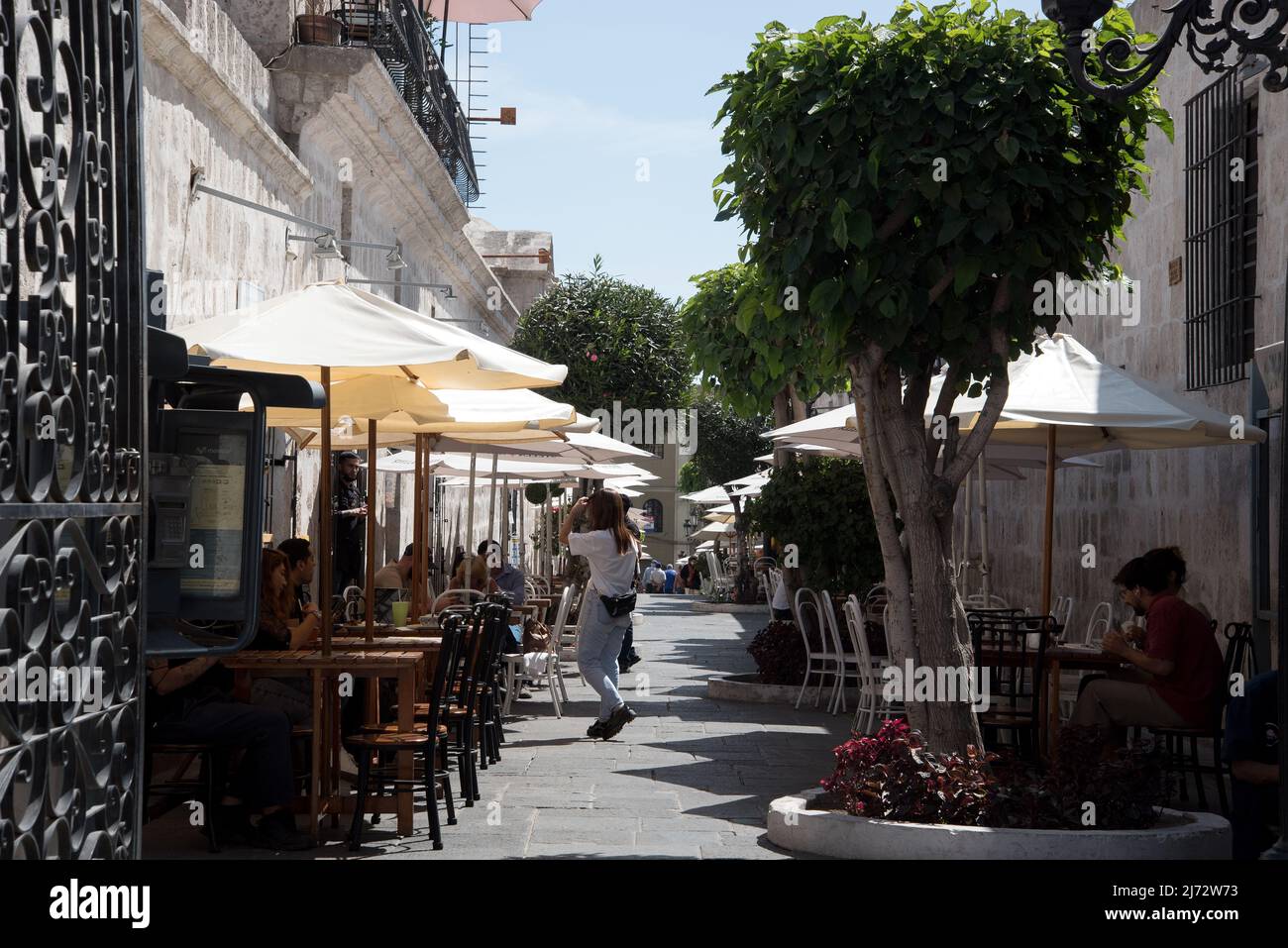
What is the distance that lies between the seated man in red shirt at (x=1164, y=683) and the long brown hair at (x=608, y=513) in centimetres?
409

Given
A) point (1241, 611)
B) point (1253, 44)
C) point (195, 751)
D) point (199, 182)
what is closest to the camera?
point (1253, 44)

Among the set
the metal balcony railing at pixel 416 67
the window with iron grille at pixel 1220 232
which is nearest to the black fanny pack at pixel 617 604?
the window with iron grille at pixel 1220 232

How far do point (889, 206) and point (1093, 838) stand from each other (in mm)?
2949

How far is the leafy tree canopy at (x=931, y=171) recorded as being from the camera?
22.8 feet

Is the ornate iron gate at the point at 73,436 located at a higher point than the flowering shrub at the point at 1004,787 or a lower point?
higher

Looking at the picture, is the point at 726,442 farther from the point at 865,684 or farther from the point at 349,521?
the point at 865,684

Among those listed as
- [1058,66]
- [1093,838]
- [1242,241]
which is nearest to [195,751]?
[1093,838]

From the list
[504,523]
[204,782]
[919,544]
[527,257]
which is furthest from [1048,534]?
[527,257]

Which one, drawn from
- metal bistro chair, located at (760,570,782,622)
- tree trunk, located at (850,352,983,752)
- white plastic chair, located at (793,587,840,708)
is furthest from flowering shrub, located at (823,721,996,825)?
metal bistro chair, located at (760,570,782,622)

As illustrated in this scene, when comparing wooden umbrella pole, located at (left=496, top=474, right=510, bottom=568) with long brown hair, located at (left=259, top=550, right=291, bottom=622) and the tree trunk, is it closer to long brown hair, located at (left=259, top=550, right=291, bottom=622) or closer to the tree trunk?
long brown hair, located at (left=259, top=550, right=291, bottom=622)

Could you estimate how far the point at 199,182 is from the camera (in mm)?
11523

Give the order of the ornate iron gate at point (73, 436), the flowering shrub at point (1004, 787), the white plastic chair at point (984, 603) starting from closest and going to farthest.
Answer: the ornate iron gate at point (73, 436) < the flowering shrub at point (1004, 787) < the white plastic chair at point (984, 603)

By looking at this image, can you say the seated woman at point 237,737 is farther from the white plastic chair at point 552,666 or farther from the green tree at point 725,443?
the green tree at point 725,443
